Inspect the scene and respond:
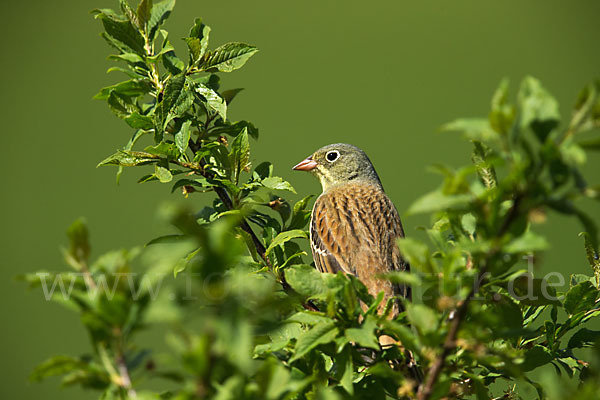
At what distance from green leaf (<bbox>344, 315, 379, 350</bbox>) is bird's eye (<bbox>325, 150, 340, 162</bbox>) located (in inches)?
79.1

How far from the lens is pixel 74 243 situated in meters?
0.70

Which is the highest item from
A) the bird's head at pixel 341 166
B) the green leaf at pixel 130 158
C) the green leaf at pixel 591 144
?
the green leaf at pixel 130 158

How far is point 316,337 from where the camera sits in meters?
0.88

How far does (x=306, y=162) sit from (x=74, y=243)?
227 cm

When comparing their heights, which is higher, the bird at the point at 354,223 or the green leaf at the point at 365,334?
the green leaf at the point at 365,334

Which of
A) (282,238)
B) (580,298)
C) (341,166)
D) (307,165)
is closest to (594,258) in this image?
(580,298)

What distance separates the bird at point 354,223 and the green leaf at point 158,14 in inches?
37.6

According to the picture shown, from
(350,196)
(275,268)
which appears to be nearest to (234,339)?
(275,268)

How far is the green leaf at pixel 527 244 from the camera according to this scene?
0.66 m

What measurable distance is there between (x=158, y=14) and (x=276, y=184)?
0.52m

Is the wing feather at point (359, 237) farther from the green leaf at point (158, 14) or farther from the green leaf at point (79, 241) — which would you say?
the green leaf at point (79, 241)

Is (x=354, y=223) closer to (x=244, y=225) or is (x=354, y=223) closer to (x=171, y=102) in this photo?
(x=244, y=225)

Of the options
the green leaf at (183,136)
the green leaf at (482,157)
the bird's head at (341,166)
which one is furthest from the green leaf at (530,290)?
the bird's head at (341,166)

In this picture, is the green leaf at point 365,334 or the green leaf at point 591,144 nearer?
the green leaf at point 591,144
